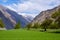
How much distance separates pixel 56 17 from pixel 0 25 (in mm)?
79217

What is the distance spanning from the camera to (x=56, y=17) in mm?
69938

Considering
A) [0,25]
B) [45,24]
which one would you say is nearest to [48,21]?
[45,24]

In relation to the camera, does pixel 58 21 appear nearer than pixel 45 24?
Yes

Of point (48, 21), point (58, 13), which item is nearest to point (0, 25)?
point (48, 21)

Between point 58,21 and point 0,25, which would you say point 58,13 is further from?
point 0,25

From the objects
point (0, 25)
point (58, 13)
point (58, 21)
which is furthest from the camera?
point (0, 25)

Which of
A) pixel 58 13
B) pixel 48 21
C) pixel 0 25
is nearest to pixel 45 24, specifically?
pixel 48 21

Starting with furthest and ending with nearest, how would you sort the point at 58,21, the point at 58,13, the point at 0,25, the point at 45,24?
1. the point at 0,25
2. the point at 45,24
3. the point at 58,13
4. the point at 58,21

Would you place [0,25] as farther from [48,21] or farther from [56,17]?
[56,17]

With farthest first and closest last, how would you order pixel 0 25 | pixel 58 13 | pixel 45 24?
pixel 0 25, pixel 45 24, pixel 58 13

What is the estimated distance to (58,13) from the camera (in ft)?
238

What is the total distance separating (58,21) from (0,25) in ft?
266

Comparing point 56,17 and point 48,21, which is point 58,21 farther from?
point 48,21

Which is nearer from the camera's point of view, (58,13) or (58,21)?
(58,21)
